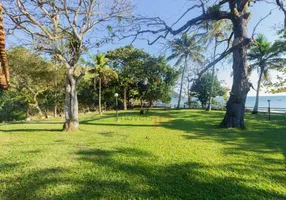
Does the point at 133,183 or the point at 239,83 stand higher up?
the point at 239,83

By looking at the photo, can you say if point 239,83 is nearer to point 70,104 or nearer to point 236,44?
point 236,44

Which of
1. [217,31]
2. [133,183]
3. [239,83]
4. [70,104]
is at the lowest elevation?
[133,183]

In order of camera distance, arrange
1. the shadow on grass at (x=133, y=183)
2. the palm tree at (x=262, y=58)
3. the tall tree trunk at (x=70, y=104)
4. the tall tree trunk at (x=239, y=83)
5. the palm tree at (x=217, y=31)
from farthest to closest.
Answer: the palm tree at (x=262, y=58) < the palm tree at (x=217, y=31) < the tall tree trunk at (x=239, y=83) < the tall tree trunk at (x=70, y=104) < the shadow on grass at (x=133, y=183)

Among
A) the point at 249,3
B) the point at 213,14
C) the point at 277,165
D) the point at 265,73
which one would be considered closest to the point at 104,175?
the point at 277,165

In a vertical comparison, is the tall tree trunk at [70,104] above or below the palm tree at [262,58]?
below

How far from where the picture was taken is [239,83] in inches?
324

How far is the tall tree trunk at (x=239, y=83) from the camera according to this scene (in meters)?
8.19

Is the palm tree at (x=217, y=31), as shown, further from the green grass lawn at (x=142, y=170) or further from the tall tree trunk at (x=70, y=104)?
the tall tree trunk at (x=70, y=104)

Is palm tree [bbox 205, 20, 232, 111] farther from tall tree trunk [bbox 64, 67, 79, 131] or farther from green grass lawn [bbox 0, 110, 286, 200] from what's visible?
tall tree trunk [bbox 64, 67, 79, 131]

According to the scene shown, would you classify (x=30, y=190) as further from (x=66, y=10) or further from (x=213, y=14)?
(x=213, y=14)

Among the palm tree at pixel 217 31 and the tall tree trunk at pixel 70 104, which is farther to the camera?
the palm tree at pixel 217 31

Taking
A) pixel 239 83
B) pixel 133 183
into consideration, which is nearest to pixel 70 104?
pixel 133 183

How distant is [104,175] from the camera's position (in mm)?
3203

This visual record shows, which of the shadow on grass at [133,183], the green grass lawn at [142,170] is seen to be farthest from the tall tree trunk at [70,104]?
the shadow on grass at [133,183]
